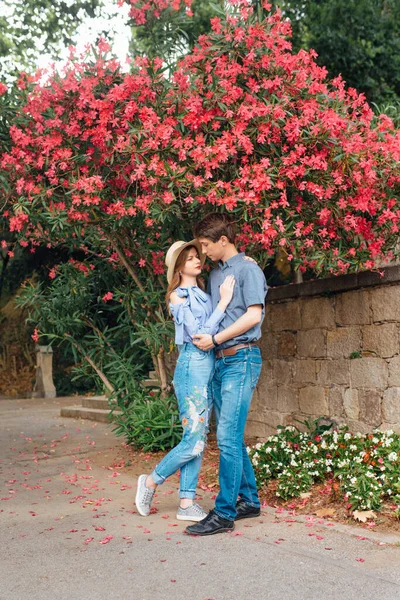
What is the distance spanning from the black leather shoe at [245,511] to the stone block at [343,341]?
6.32ft

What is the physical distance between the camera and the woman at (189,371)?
444 centimetres

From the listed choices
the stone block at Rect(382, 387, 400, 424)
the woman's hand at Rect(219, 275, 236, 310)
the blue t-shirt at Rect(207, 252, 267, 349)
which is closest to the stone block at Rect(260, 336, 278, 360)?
the stone block at Rect(382, 387, 400, 424)

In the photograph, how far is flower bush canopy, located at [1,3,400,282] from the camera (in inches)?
212

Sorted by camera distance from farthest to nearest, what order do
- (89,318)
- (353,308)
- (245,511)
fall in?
(89,318)
(353,308)
(245,511)

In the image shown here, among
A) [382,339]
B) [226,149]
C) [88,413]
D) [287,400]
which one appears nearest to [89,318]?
[287,400]

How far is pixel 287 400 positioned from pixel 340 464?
1754 mm

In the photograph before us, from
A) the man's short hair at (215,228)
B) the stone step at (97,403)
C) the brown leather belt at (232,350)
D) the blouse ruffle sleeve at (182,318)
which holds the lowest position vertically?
the stone step at (97,403)

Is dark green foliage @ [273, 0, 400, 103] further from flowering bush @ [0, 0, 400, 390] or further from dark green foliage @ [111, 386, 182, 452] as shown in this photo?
dark green foliage @ [111, 386, 182, 452]

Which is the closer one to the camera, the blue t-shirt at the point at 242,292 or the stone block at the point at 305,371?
the blue t-shirt at the point at 242,292

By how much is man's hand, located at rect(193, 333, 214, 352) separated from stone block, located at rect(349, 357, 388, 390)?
2033mm

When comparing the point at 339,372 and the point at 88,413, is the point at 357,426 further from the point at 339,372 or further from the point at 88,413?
the point at 88,413

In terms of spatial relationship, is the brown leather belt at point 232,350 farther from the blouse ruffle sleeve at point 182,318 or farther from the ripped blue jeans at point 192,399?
the blouse ruffle sleeve at point 182,318

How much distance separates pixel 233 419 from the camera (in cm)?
432

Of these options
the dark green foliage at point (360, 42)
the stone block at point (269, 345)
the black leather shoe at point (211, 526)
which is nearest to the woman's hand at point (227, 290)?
the black leather shoe at point (211, 526)
